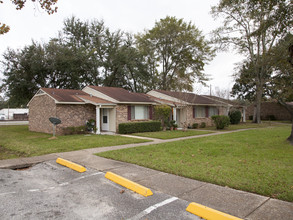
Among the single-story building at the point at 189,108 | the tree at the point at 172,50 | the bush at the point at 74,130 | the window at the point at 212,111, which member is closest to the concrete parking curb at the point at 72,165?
the bush at the point at 74,130

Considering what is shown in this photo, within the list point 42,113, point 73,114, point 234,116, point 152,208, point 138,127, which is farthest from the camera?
point 234,116

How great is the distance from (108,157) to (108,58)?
27.2 m

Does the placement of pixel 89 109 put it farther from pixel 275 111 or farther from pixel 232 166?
pixel 275 111

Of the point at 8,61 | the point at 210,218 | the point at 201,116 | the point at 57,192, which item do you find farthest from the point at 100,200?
the point at 8,61

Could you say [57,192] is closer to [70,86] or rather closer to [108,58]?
[70,86]

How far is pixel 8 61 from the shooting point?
25.9m

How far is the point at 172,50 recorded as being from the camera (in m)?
37.1

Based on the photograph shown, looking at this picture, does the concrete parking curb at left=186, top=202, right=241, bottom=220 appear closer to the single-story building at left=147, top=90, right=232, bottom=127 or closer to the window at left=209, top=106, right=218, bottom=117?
the single-story building at left=147, top=90, right=232, bottom=127

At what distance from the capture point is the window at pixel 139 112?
744 inches

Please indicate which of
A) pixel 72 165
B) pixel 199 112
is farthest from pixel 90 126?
pixel 199 112

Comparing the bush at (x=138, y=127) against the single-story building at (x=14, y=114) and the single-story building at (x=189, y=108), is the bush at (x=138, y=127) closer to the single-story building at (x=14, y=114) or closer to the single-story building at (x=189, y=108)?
the single-story building at (x=189, y=108)

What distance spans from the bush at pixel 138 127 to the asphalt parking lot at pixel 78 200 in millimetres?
10706

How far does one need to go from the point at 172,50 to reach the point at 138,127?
23285 mm

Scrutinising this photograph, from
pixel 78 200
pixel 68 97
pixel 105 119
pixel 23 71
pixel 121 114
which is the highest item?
pixel 23 71
